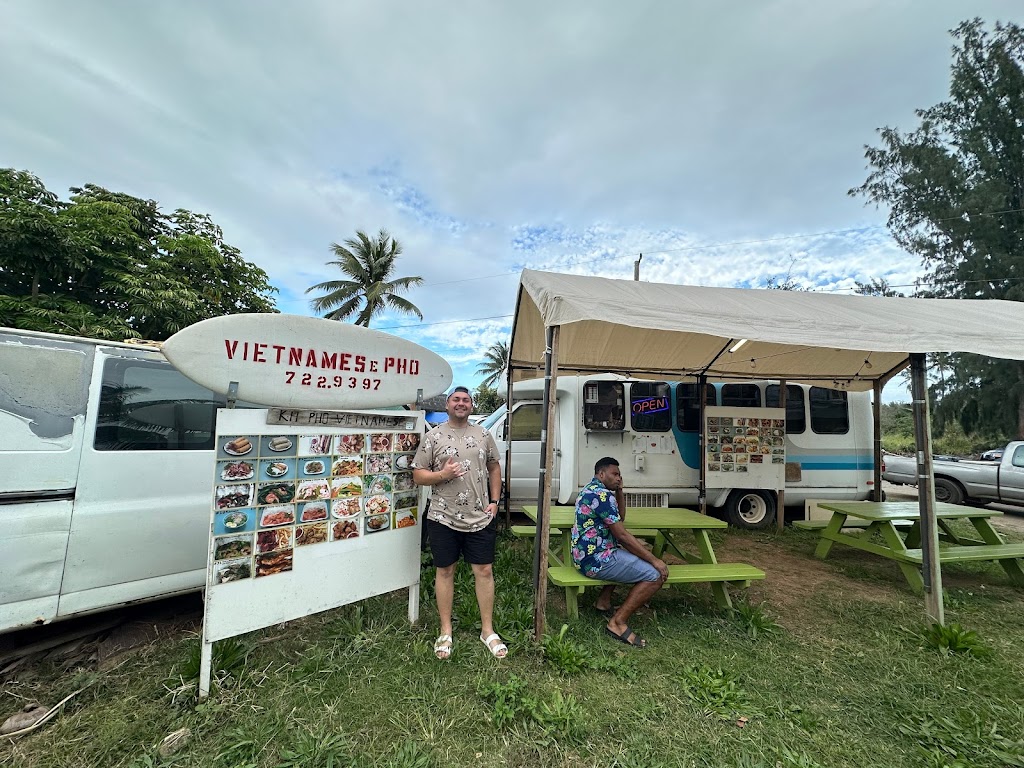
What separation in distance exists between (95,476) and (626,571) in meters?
3.38

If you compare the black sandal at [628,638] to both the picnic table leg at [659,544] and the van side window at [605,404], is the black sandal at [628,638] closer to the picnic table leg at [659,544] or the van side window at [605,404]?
the picnic table leg at [659,544]

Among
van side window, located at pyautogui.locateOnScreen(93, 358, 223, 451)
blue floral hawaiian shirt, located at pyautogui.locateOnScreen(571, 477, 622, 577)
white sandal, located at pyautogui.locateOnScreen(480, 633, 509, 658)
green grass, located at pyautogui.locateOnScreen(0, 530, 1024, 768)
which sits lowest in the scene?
green grass, located at pyautogui.locateOnScreen(0, 530, 1024, 768)

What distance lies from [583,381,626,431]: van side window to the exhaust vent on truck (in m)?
1.04

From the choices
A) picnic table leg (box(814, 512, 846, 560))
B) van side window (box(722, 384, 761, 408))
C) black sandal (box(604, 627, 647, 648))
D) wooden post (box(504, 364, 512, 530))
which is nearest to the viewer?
black sandal (box(604, 627, 647, 648))

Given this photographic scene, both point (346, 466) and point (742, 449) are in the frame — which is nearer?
point (346, 466)

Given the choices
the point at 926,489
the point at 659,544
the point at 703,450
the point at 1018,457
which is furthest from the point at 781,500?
the point at 1018,457

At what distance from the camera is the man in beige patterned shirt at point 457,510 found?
9.56ft

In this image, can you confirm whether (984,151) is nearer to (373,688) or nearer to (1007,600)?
(1007,600)

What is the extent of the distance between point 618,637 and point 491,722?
125 cm

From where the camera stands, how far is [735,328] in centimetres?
311

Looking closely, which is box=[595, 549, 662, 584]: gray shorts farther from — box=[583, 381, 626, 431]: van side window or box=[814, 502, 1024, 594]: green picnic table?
box=[583, 381, 626, 431]: van side window

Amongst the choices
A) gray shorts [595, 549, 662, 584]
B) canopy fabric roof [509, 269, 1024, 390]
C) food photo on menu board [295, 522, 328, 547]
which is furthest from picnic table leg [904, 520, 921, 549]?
food photo on menu board [295, 522, 328, 547]

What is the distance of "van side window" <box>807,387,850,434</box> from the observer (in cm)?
700

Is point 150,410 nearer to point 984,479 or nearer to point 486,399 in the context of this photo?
point 984,479
